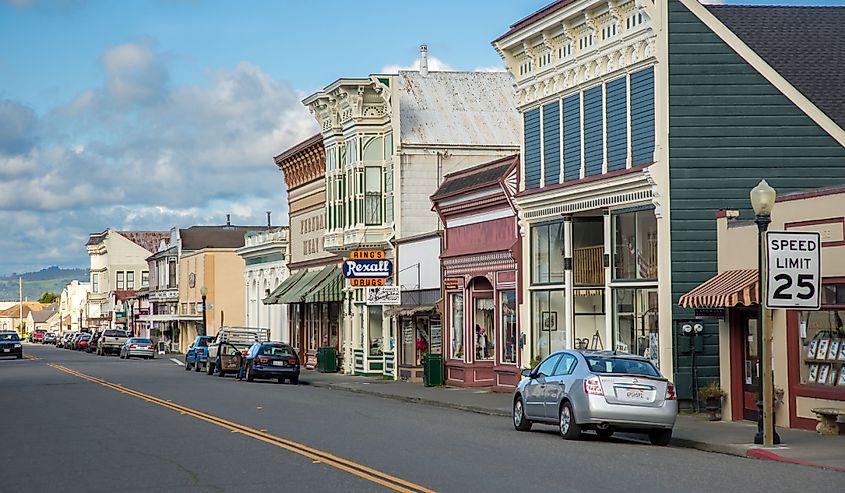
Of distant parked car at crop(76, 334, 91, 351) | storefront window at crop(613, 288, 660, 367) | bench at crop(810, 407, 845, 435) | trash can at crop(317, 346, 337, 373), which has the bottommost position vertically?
→ distant parked car at crop(76, 334, 91, 351)

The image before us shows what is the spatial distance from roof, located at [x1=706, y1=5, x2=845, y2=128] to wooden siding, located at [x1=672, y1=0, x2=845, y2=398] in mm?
815

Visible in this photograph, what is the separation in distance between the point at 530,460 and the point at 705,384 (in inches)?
418

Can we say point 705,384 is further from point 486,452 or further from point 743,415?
point 486,452

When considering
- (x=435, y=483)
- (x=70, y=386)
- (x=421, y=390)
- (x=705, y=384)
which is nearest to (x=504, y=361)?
(x=421, y=390)

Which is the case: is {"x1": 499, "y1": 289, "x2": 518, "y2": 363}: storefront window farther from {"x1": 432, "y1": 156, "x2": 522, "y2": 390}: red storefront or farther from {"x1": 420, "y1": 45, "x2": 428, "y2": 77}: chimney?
{"x1": 420, "y1": 45, "x2": 428, "y2": 77}: chimney

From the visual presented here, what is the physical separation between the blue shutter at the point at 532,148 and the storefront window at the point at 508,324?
3.86 metres

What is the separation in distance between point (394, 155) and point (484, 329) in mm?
10661

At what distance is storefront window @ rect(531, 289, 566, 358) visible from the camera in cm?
Answer: 3381

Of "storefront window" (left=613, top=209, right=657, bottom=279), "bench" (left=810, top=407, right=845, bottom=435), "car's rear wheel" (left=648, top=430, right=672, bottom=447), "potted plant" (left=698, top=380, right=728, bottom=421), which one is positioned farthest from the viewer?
"storefront window" (left=613, top=209, right=657, bottom=279)

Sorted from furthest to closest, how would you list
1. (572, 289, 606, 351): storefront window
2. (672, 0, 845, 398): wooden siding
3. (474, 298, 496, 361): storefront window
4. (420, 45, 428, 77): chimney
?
(420, 45, 428, 77): chimney
(474, 298, 496, 361): storefront window
(572, 289, 606, 351): storefront window
(672, 0, 845, 398): wooden siding

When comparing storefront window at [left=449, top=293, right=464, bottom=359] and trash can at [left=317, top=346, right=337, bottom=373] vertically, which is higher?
storefront window at [left=449, top=293, right=464, bottom=359]

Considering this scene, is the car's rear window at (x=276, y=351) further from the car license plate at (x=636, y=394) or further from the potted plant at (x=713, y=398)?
the car license plate at (x=636, y=394)

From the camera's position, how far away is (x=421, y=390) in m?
39.6

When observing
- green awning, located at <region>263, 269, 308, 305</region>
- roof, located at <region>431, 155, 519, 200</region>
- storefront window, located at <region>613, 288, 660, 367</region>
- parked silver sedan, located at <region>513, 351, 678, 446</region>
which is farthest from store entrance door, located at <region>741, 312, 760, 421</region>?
green awning, located at <region>263, 269, 308, 305</region>
